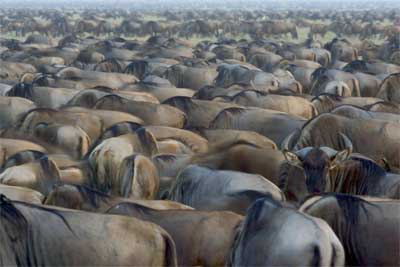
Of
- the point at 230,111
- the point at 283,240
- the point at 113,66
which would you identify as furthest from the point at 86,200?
the point at 113,66

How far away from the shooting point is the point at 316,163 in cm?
770

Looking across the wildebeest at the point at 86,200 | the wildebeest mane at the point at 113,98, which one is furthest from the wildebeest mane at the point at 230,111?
the wildebeest at the point at 86,200

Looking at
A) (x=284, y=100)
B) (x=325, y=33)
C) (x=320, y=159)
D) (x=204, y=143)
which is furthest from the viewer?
(x=325, y=33)

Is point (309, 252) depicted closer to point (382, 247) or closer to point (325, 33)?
point (382, 247)

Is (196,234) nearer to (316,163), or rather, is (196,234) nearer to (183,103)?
(316,163)

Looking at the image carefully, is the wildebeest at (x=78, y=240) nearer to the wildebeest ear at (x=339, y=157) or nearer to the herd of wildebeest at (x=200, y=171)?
the herd of wildebeest at (x=200, y=171)

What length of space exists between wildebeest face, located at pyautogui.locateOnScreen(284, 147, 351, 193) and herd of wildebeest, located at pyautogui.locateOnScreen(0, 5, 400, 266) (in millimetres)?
16

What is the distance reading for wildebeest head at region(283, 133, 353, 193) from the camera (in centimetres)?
761

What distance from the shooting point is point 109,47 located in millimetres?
25859

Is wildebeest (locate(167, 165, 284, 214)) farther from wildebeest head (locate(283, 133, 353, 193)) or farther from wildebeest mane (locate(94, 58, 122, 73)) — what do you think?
wildebeest mane (locate(94, 58, 122, 73))

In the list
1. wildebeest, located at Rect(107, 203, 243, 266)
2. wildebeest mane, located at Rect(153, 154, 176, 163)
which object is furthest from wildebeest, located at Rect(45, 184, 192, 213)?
wildebeest mane, located at Rect(153, 154, 176, 163)

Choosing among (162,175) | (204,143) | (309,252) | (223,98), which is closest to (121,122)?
(204,143)

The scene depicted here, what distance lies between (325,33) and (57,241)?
41383 millimetres

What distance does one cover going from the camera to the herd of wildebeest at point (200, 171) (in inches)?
215
